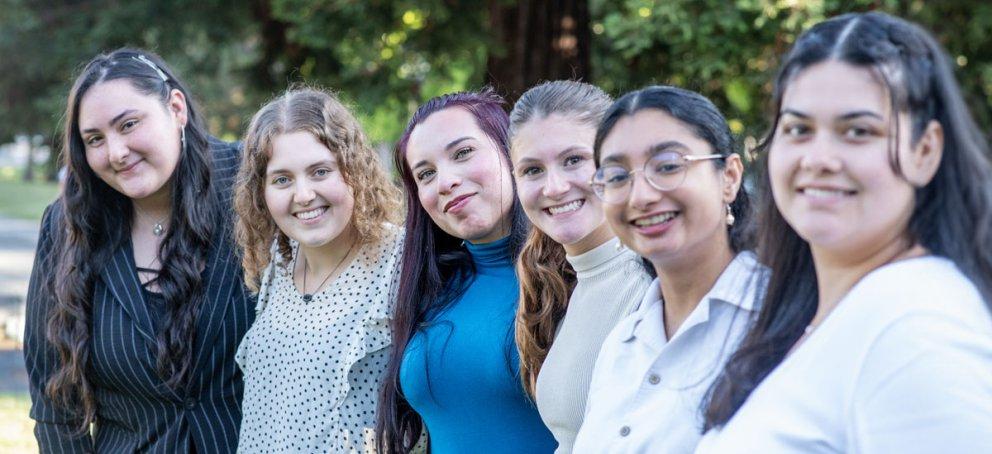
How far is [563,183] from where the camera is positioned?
271 centimetres

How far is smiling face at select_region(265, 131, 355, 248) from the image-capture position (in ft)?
11.2

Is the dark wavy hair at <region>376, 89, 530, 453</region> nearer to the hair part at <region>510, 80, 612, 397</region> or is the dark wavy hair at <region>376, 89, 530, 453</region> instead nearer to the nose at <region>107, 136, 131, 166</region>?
the hair part at <region>510, 80, 612, 397</region>

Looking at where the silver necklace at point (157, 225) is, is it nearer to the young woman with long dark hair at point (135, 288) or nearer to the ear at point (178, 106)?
the young woman with long dark hair at point (135, 288)

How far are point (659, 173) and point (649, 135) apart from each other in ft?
0.27

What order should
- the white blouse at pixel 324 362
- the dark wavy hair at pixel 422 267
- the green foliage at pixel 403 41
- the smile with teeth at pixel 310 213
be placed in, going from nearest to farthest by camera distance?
1. the dark wavy hair at pixel 422 267
2. the white blouse at pixel 324 362
3. the smile with teeth at pixel 310 213
4. the green foliage at pixel 403 41

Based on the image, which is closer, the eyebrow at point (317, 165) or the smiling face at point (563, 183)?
the smiling face at point (563, 183)

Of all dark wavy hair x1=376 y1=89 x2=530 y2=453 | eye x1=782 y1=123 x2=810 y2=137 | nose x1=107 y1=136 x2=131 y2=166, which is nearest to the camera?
eye x1=782 y1=123 x2=810 y2=137

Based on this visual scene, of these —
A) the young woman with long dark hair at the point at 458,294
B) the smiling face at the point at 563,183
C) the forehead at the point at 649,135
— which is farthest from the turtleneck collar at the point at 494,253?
the forehead at the point at 649,135

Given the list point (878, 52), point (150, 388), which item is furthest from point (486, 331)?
point (878, 52)

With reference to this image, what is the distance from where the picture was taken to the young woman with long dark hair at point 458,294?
2.98 metres

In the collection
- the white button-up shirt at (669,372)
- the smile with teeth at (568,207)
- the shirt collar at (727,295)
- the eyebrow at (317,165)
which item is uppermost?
the eyebrow at (317,165)

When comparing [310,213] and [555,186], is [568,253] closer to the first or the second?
[555,186]

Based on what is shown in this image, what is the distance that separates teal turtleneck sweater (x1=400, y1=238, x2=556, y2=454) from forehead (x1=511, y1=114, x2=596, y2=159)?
20.8 inches

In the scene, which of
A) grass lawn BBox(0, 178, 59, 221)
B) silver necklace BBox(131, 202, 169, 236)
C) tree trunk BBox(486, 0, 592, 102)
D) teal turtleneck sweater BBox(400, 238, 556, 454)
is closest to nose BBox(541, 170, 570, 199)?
teal turtleneck sweater BBox(400, 238, 556, 454)
